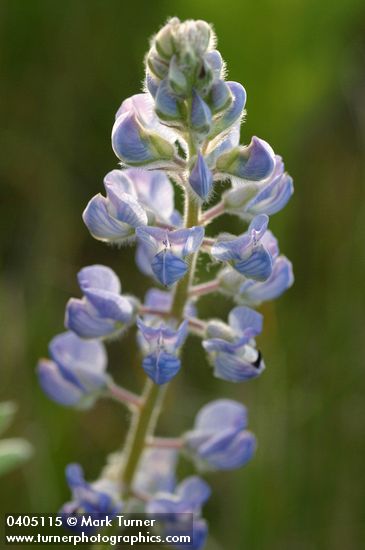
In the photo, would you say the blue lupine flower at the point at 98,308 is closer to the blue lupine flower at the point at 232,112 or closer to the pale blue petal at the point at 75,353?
the pale blue petal at the point at 75,353

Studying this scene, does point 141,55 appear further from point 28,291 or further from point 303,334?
point 303,334

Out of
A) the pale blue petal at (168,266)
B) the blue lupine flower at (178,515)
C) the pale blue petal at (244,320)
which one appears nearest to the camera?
the pale blue petal at (168,266)

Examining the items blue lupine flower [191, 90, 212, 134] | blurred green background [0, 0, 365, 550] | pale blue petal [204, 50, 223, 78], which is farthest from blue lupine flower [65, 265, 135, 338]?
blurred green background [0, 0, 365, 550]

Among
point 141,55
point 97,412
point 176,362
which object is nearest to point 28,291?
point 97,412

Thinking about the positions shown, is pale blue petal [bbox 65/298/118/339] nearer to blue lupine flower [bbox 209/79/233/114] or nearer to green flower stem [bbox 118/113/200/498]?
green flower stem [bbox 118/113/200/498]

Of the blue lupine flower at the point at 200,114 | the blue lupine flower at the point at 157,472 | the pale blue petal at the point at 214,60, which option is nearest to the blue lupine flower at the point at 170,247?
the blue lupine flower at the point at 200,114
